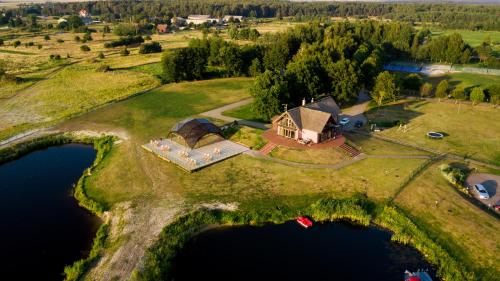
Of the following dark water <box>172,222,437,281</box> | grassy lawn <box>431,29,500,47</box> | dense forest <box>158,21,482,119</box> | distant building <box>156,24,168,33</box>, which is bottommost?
dark water <box>172,222,437,281</box>

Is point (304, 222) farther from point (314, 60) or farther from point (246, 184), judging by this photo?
point (314, 60)

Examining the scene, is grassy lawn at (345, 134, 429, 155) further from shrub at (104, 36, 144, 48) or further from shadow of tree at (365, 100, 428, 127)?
shrub at (104, 36, 144, 48)

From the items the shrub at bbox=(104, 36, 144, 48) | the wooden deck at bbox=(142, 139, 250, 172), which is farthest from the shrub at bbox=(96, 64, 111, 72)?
the wooden deck at bbox=(142, 139, 250, 172)

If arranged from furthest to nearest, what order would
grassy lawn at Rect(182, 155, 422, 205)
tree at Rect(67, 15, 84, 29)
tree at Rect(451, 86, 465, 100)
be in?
1. tree at Rect(67, 15, 84, 29)
2. tree at Rect(451, 86, 465, 100)
3. grassy lawn at Rect(182, 155, 422, 205)

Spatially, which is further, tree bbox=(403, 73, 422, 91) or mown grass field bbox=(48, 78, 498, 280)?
tree bbox=(403, 73, 422, 91)

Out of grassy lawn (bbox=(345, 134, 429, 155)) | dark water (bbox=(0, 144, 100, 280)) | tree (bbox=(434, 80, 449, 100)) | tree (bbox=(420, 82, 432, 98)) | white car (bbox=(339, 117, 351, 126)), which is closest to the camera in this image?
dark water (bbox=(0, 144, 100, 280))

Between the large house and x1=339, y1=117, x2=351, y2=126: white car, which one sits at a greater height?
the large house

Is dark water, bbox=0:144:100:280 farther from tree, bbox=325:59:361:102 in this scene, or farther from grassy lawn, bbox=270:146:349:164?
tree, bbox=325:59:361:102

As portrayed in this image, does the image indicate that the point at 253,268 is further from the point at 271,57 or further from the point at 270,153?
the point at 271,57
